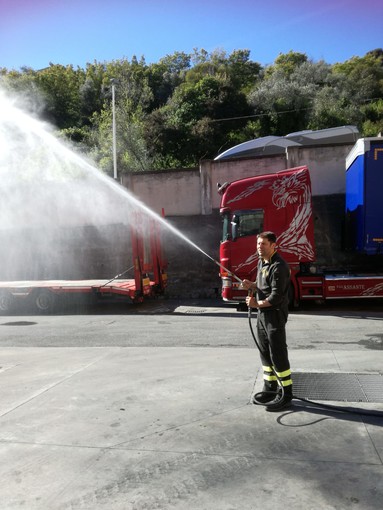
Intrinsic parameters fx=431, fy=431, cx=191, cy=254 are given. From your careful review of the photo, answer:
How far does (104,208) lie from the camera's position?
17.2 m

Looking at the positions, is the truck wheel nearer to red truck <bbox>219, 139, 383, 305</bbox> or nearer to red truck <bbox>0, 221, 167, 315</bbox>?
red truck <bbox>0, 221, 167, 315</bbox>

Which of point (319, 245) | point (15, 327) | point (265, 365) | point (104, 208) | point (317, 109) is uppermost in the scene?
point (317, 109)

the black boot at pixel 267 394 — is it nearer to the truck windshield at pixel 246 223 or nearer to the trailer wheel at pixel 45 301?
the truck windshield at pixel 246 223

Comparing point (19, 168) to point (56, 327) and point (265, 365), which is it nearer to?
point (56, 327)

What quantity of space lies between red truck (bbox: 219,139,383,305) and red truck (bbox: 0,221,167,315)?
248 cm

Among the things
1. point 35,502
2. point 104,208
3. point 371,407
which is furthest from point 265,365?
point 104,208

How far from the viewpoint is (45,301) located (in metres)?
12.9

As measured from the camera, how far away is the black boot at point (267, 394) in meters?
4.39

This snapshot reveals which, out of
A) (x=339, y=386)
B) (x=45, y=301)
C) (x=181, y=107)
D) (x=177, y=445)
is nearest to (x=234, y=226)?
(x=45, y=301)

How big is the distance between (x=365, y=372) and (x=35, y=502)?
13.3 ft

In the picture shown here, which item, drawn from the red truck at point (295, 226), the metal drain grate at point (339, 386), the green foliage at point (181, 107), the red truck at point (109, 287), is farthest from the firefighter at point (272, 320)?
the green foliage at point (181, 107)

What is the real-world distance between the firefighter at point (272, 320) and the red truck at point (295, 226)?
664cm

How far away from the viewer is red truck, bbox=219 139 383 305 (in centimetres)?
1094

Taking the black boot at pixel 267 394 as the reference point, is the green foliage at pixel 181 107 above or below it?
above
